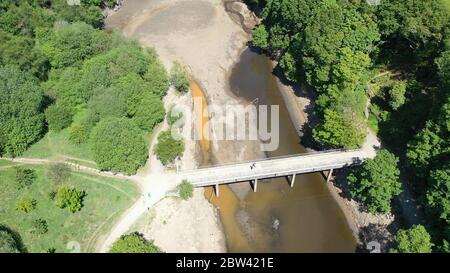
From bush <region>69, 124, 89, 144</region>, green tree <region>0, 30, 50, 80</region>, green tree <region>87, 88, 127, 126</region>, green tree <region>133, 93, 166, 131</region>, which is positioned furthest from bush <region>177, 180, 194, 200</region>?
green tree <region>0, 30, 50, 80</region>

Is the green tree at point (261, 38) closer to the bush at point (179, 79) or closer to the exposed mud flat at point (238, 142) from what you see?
the exposed mud flat at point (238, 142)

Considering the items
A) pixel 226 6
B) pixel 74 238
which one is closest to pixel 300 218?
pixel 74 238

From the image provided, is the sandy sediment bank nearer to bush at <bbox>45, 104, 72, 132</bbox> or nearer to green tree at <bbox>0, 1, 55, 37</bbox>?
bush at <bbox>45, 104, 72, 132</bbox>

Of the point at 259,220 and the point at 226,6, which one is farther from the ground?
the point at 226,6

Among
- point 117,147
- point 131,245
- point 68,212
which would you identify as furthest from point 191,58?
point 131,245

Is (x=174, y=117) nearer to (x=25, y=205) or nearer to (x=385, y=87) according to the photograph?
(x=25, y=205)

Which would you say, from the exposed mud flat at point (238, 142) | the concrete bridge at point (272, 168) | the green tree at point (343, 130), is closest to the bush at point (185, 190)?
the concrete bridge at point (272, 168)
